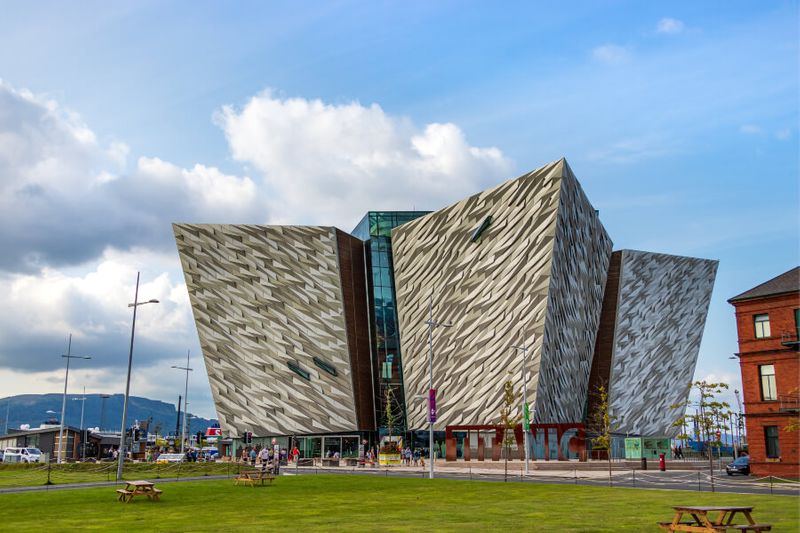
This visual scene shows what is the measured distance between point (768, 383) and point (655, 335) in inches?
1621

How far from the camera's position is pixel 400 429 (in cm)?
7300

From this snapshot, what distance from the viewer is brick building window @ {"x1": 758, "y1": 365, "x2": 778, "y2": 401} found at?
1613 inches

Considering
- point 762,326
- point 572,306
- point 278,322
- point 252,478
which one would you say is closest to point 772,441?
point 762,326

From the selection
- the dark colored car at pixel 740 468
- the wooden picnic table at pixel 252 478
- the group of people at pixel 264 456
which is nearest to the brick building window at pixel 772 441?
the dark colored car at pixel 740 468

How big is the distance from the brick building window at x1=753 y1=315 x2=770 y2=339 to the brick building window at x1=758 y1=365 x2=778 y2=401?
5.87ft

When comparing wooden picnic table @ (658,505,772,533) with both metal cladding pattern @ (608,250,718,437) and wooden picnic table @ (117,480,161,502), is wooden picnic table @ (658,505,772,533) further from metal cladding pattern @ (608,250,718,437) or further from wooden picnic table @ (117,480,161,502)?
metal cladding pattern @ (608,250,718,437)

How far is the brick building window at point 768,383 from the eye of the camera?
40969mm

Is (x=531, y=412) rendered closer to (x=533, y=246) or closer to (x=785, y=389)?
(x=533, y=246)

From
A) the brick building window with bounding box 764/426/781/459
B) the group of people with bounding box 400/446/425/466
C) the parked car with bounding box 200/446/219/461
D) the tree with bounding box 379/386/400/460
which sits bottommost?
the parked car with bounding box 200/446/219/461

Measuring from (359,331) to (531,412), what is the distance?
21.0 m

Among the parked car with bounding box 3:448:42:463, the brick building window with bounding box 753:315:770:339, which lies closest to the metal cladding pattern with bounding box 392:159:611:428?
the brick building window with bounding box 753:315:770:339

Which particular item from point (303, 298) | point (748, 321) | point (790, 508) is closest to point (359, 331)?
point (303, 298)

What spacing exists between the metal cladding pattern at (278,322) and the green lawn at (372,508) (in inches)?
1506

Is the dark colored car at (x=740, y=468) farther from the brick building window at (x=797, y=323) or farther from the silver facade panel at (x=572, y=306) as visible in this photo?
the silver facade panel at (x=572, y=306)
